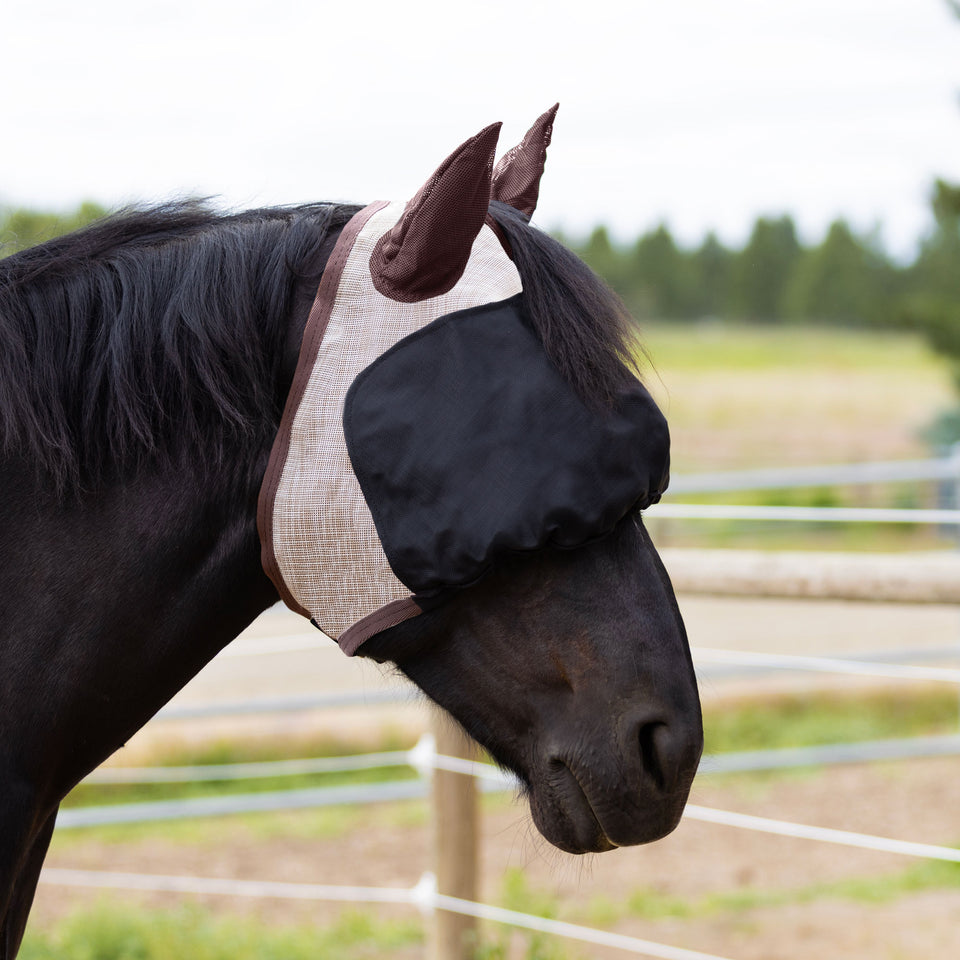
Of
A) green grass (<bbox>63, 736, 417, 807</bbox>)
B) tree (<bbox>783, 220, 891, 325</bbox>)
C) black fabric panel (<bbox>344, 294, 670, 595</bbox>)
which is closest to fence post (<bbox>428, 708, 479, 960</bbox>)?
black fabric panel (<bbox>344, 294, 670, 595</bbox>)

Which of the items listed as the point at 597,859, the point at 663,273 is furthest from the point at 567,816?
the point at 663,273

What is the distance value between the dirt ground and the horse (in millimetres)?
2068

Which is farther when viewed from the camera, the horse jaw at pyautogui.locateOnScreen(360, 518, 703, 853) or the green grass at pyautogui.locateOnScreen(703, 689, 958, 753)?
the green grass at pyautogui.locateOnScreen(703, 689, 958, 753)

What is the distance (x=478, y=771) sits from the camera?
2.50 metres

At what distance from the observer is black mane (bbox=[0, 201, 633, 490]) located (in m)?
1.12

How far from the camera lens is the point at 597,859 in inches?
157

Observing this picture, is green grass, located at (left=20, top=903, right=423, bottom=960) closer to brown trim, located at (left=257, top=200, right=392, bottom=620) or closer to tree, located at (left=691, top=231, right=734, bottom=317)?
brown trim, located at (left=257, top=200, right=392, bottom=620)

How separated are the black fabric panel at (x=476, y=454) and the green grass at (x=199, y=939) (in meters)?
2.52

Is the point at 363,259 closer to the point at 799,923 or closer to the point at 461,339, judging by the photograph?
the point at 461,339

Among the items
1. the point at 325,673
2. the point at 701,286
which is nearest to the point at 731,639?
the point at 325,673

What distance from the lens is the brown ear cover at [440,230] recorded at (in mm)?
1049

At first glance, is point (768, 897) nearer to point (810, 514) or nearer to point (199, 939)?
point (810, 514)

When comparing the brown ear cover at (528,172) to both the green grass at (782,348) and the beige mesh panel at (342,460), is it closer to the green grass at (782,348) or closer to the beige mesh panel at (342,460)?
the beige mesh panel at (342,460)

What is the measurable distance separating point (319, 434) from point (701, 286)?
42.0 m
